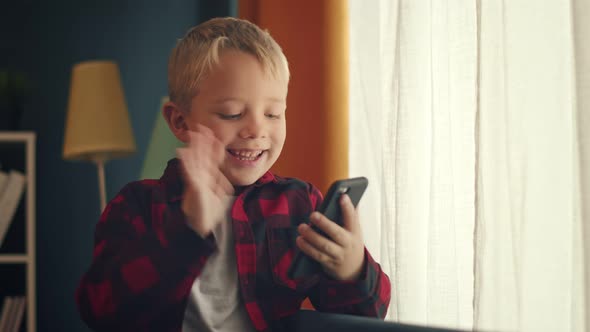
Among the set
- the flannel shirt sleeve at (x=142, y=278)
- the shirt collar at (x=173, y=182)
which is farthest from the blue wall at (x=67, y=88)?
the flannel shirt sleeve at (x=142, y=278)

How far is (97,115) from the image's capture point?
226 cm

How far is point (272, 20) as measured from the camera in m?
1.88

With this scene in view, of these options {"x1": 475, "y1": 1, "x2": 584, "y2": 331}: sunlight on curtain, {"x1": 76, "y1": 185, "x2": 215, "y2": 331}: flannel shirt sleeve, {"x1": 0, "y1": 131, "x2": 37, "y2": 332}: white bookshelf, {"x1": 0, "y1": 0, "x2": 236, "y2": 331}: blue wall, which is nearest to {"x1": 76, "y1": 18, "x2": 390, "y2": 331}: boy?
{"x1": 76, "y1": 185, "x2": 215, "y2": 331}: flannel shirt sleeve

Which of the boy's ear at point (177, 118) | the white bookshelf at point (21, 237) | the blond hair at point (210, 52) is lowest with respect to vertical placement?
the white bookshelf at point (21, 237)

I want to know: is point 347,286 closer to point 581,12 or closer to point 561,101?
point 561,101

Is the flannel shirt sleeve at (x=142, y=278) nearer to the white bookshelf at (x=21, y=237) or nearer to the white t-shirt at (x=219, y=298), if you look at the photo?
the white t-shirt at (x=219, y=298)

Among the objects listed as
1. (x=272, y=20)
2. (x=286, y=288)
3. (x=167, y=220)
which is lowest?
(x=286, y=288)

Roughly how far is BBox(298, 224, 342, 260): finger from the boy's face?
0.16 metres

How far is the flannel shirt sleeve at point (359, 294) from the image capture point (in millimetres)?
977

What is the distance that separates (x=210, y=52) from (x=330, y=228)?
1.12 ft

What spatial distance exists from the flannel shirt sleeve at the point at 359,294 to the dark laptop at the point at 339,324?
0.06m

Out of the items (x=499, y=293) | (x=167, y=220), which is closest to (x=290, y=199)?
(x=167, y=220)

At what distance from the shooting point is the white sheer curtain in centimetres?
118

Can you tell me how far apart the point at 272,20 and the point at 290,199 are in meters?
0.90
